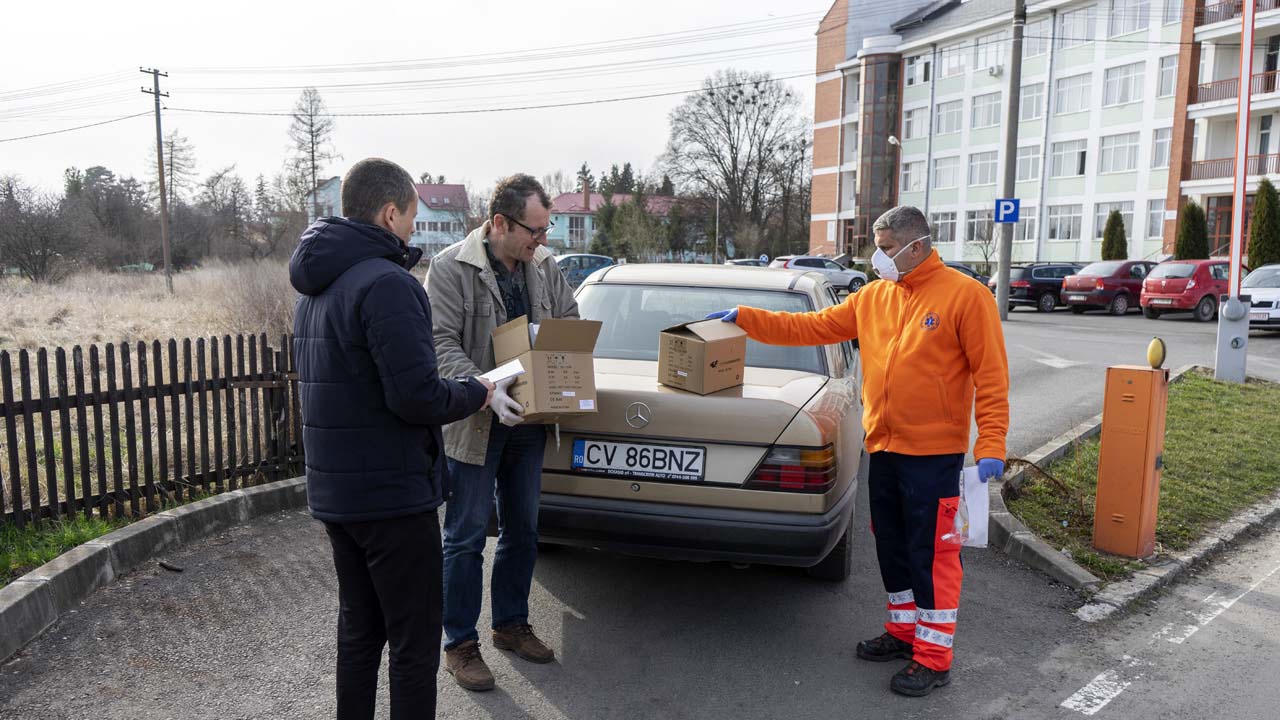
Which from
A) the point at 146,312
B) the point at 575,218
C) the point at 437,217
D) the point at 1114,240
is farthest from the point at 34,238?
the point at 575,218

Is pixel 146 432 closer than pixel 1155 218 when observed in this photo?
Yes

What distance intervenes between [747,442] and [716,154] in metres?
68.8

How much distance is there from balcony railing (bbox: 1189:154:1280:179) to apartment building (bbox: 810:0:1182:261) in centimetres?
85

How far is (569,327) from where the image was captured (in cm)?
337

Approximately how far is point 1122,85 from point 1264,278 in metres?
26.0

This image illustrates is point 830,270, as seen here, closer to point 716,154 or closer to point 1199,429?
point 1199,429

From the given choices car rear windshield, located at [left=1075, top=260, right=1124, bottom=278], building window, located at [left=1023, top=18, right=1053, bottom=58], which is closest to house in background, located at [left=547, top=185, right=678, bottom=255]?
building window, located at [left=1023, top=18, right=1053, bottom=58]

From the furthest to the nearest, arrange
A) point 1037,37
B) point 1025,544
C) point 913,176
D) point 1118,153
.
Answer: point 913,176 → point 1037,37 → point 1118,153 → point 1025,544

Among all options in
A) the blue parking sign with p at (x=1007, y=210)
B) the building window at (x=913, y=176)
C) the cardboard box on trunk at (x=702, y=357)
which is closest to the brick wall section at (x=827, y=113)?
the building window at (x=913, y=176)

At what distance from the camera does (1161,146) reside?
39.8m

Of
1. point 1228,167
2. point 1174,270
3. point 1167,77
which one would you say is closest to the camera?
point 1174,270

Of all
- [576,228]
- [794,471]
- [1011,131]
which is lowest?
[794,471]

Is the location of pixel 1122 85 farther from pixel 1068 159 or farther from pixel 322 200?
pixel 322 200

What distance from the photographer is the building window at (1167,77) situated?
38844mm
